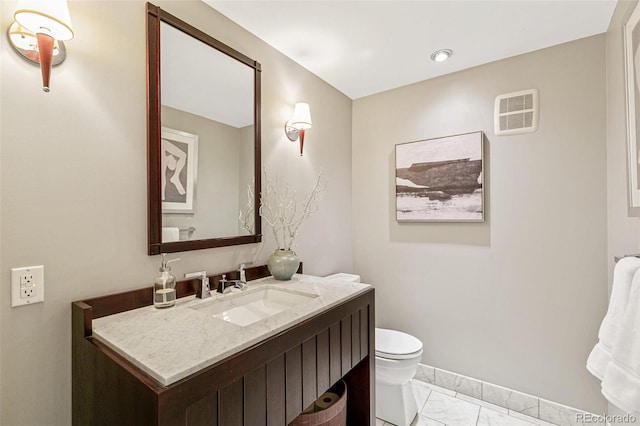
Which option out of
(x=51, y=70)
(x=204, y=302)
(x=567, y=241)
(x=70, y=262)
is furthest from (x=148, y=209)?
(x=567, y=241)

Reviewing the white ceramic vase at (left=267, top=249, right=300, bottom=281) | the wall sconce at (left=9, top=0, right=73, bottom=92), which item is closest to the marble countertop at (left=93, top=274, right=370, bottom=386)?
the white ceramic vase at (left=267, top=249, right=300, bottom=281)

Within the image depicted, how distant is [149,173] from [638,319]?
180cm

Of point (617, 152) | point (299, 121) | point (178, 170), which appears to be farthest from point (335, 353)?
point (617, 152)

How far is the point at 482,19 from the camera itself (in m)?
1.67

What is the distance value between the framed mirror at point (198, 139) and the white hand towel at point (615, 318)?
159cm

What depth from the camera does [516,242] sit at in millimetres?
2014

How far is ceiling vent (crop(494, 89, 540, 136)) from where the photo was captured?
1956mm

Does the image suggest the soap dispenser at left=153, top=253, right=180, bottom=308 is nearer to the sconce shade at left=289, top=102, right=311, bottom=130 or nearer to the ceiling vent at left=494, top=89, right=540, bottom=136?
the sconce shade at left=289, top=102, right=311, bottom=130

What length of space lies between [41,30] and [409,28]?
67.0 inches

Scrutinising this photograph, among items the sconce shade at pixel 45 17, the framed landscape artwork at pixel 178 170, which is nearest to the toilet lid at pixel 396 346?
the framed landscape artwork at pixel 178 170

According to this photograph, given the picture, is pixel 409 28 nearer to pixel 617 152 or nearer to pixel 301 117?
pixel 301 117

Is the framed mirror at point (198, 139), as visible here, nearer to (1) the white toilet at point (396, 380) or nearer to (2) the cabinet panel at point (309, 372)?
(2) the cabinet panel at point (309, 372)

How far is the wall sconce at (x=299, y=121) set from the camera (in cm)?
199

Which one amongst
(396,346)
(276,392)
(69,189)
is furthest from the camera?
(396,346)
